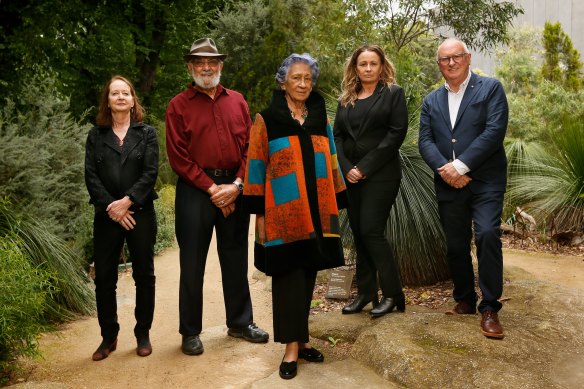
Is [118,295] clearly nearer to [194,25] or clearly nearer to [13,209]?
[13,209]

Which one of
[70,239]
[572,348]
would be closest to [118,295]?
[70,239]

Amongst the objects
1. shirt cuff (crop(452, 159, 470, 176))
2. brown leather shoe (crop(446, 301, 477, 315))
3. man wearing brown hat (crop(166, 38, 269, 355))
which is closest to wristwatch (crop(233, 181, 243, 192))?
man wearing brown hat (crop(166, 38, 269, 355))

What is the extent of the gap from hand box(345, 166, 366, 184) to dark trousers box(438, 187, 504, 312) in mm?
603

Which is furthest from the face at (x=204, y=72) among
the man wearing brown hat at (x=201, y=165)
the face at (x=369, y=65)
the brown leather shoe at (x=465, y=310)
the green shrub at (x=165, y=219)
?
the green shrub at (x=165, y=219)

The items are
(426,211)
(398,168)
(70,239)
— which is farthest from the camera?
(70,239)

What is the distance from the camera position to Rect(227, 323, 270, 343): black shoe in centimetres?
424

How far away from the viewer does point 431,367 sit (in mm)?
3436

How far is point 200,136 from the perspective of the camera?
4059 mm

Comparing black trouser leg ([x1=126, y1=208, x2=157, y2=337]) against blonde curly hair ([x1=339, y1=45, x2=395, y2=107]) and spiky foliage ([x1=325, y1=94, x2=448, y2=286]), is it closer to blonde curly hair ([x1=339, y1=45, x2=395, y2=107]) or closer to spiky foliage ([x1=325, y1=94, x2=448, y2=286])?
blonde curly hair ([x1=339, y1=45, x2=395, y2=107])

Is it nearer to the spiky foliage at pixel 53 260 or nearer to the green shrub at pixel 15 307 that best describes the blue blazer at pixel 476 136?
the green shrub at pixel 15 307

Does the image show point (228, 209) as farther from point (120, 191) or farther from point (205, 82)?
point (205, 82)

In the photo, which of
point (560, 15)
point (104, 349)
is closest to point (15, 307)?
point (104, 349)

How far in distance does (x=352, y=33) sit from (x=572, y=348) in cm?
1040

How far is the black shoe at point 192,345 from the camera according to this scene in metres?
4.07
